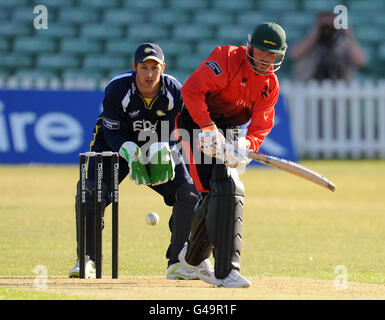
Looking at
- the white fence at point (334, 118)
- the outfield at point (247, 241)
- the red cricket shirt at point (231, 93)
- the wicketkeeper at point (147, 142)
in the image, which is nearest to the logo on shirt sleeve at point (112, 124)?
the wicketkeeper at point (147, 142)

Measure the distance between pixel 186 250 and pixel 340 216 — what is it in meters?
4.49

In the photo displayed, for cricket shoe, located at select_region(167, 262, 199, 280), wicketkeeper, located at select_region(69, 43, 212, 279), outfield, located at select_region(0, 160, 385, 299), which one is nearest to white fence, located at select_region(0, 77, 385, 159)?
outfield, located at select_region(0, 160, 385, 299)

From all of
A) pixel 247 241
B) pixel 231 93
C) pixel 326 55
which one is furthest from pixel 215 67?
pixel 326 55

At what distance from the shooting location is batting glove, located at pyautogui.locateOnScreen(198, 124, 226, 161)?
595cm

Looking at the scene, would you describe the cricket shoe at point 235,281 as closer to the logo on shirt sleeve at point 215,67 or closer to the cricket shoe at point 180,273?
the cricket shoe at point 180,273

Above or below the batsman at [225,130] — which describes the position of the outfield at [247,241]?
below

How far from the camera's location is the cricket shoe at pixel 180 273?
21.9 ft

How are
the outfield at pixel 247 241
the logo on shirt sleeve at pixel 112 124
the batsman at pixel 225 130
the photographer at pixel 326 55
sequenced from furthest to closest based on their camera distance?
1. the photographer at pixel 326 55
2. the logo on shirt sleeve at pixel 112 124
3. the batsman at pixel 225 130
4. the outfield at pixel 247 241

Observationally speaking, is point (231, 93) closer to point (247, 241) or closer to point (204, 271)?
point (204, 271)

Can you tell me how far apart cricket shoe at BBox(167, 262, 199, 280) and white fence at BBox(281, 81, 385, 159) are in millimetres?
11428

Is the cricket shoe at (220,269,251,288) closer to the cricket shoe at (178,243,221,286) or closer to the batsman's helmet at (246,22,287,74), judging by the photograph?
the cricket shoe at (178,243,221,286)

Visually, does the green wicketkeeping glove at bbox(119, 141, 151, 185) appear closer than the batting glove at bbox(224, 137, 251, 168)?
No

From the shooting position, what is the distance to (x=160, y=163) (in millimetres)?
6500
